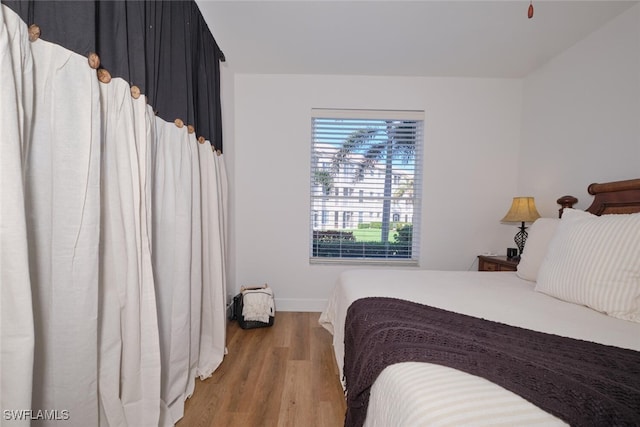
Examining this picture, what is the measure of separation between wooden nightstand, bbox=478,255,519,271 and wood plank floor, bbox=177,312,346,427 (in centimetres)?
172

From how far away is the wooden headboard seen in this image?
1560 mm

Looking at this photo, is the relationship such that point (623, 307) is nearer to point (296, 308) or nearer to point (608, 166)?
point (608, 166)

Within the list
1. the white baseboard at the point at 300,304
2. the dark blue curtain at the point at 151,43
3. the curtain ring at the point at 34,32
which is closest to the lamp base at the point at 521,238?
the white baseboard at the point at 300,304

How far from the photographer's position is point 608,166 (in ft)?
6.09

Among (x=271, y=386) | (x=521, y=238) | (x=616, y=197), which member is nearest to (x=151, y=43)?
(x=271, y=386)

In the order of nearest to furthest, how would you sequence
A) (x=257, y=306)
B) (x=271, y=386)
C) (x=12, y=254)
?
(x=12, y=254) < (x=271, y=386) < (x=257, y=306)

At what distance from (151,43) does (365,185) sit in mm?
2162

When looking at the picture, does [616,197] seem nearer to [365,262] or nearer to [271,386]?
[365,262]

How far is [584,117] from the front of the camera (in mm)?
2045

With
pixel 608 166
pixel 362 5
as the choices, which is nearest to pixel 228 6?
pixel 362 5

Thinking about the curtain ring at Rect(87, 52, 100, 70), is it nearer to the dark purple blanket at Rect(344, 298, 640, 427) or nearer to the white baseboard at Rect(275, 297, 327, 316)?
the dark purple blanket at Rect(344, 298, 640, 427)

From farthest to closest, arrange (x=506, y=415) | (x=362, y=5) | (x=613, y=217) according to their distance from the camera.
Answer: (x=362, y=5) < (x=613, y=217) < (x=506, y=415)

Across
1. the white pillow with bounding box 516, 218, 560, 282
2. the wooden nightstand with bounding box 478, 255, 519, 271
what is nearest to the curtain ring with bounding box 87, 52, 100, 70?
the white pillow with bounding box 516, 218, 560, 282

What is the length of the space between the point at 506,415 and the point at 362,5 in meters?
2.21
